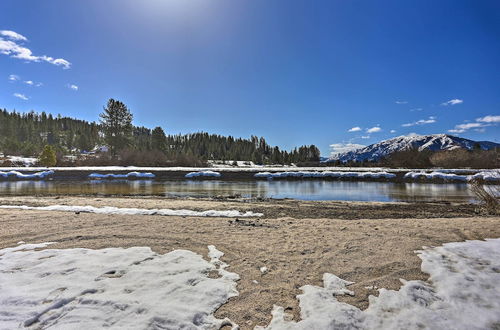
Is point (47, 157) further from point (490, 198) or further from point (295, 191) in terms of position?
point (490, 198)

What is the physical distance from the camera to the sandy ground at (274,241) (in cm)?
412

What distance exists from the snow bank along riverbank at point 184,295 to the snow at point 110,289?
0.04ft

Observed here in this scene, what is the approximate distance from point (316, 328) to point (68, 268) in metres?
4.05

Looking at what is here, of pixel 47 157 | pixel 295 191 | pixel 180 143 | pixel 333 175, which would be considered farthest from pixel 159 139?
pixel 295 191

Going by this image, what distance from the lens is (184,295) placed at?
3801 mm

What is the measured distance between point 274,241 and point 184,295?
3.09 m

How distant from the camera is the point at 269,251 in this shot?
Answer: 5.77m

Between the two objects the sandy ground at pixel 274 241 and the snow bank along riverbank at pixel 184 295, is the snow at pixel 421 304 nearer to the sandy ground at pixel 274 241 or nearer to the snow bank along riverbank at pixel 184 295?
the snow bank along riverbank at pixel 184 295

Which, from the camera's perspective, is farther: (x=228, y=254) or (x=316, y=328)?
(x=228, y=254)

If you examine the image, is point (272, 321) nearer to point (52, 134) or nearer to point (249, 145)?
point (249, 145)

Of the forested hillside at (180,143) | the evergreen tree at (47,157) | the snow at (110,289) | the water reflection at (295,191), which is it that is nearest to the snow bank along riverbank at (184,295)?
the snow at (110,289)

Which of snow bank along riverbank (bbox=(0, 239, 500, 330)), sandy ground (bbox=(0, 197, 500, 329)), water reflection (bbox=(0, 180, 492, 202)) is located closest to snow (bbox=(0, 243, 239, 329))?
Result: snow bank along riverbank (bbox=(0, 239, 500, 330))

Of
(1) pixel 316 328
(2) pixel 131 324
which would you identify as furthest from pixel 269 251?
(2) pixel 131 324

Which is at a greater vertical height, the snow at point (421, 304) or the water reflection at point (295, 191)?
the water reflection at point (295, 191)
